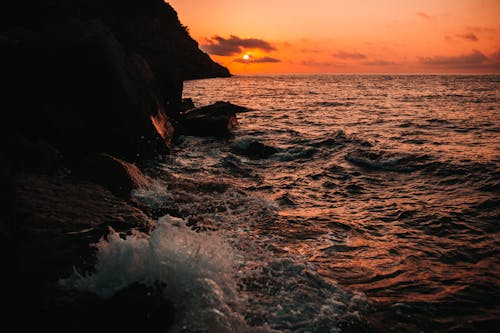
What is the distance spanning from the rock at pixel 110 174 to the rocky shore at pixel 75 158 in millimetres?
23

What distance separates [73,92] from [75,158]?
76.8 inches

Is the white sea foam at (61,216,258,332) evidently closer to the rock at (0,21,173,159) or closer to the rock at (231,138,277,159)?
the rock at (0,21,173,159)

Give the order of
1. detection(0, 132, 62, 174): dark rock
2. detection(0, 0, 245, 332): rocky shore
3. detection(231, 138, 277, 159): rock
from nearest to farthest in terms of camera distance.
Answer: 1. detection(0, 0, 245, 332): rocky shore
2. detection(0, 132, 62, 174): dark rock
3. detection(231, 138, 277, 159): rock

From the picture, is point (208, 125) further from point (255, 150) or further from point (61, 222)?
point (61, 222)

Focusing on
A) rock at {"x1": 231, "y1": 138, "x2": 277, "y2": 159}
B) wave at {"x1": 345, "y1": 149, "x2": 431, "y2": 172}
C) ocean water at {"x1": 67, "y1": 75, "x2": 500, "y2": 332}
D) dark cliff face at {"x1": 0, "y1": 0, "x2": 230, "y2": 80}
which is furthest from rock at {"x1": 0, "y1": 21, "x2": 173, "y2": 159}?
wave at {"x1": 345, "y1": 149, "x2": 431, "y2": 172}

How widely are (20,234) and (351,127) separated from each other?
19.2m

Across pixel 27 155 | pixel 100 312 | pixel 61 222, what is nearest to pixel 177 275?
pixel 100 312

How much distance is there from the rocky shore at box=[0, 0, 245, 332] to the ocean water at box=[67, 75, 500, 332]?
413 millimetres

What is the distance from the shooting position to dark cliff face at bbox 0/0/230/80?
3716 centimetres

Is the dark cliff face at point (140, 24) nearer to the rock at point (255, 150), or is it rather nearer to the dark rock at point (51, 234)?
the rock at point (255, 150)

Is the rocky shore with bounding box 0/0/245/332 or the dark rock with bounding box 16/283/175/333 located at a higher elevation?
the rocky shore with bounding box 0/0/245/332

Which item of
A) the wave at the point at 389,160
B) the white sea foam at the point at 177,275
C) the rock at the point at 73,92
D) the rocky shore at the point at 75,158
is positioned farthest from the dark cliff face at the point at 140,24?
the white sea foam at the point at 177,275

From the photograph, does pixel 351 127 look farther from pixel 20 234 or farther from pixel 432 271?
pixel 20 234

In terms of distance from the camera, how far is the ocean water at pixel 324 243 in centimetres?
409
